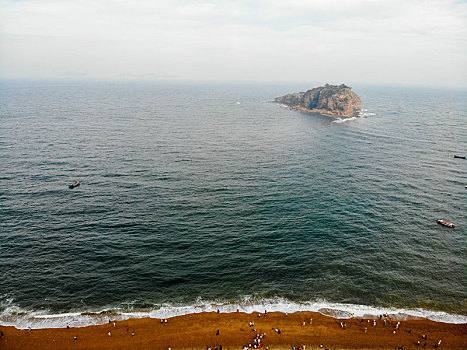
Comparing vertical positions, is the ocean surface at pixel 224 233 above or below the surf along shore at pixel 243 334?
above

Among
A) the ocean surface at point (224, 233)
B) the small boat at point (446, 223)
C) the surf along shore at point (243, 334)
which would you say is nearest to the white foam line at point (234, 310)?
the ocean surface at point (224, 233)

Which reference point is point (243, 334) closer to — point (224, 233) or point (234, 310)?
point (234, 310)

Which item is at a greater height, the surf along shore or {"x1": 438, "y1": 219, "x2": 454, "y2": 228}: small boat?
{"x1": 438, "y1": 219, "x2": 454, "y2": 228}: small boat

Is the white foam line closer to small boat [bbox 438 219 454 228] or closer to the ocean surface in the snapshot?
the ocean surface

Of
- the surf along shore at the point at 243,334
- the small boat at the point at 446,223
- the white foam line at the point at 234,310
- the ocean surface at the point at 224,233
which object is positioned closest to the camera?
the surf along shore at the point at 243,334

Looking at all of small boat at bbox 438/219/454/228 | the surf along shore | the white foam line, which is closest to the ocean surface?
the white foam line

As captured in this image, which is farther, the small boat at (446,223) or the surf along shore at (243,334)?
the small boat at (446,223)

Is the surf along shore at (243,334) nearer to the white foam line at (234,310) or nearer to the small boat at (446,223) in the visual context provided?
the white foam line at (234,310)
